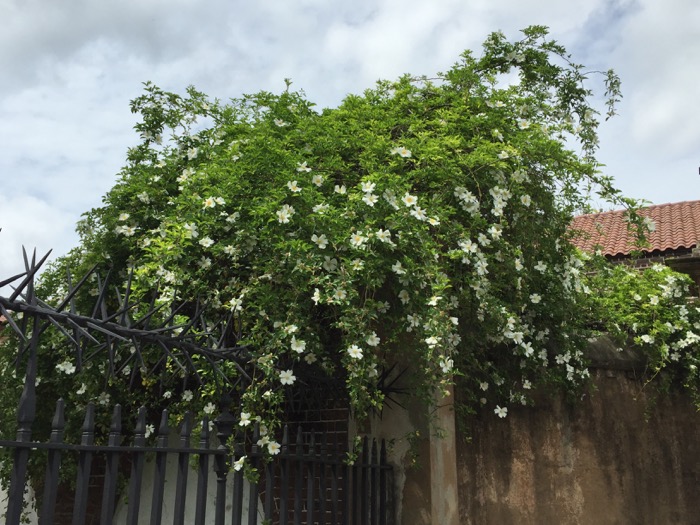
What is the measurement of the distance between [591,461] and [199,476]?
4.23 m

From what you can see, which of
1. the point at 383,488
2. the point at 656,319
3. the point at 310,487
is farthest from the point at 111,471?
the point at 656,319

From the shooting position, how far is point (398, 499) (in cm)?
502

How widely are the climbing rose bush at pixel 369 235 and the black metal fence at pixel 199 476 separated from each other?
34cm

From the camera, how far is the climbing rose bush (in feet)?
14.2

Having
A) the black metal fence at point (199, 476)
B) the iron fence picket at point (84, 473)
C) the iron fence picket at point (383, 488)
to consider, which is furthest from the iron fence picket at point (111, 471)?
the iron fence picket at point (383, 488)

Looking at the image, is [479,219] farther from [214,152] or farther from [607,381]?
[607,381]

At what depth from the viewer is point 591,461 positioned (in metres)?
6.45

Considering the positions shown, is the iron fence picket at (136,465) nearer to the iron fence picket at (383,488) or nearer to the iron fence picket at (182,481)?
the iron fence picket at (182,481)

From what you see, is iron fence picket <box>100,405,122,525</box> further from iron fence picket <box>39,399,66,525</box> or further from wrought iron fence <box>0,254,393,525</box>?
iron fence picket <box>39,399,66,525</box>

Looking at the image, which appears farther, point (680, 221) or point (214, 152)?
point (680, 221)

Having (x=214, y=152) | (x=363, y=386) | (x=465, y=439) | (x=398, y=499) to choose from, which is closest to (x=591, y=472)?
(x=465, y=439)

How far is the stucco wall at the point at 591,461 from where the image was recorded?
5.77 metres

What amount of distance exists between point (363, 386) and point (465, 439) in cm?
169

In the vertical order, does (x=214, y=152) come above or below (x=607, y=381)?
above
